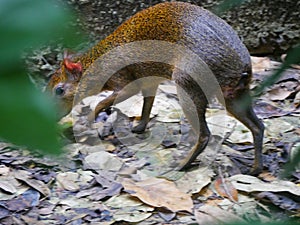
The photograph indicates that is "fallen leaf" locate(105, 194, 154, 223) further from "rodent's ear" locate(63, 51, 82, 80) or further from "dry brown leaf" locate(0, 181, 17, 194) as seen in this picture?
"rodent's ear" locate(63, 51, 82, 80)

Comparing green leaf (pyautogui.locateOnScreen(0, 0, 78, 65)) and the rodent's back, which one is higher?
green leaf (pyautogui.locateOnScreen(0, 0, 78, 65))

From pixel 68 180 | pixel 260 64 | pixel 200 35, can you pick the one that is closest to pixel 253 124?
pixel 200 35

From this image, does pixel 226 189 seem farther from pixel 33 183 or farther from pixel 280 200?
pixel 33 183

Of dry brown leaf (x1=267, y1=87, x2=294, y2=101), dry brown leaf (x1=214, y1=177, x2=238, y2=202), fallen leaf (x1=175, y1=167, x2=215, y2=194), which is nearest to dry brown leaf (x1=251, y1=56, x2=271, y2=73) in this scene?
dry brown leaf (x1=267, y1=87, x2=294, y2=101)

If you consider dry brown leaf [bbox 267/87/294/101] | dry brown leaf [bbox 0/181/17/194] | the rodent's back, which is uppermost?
the rodent's back

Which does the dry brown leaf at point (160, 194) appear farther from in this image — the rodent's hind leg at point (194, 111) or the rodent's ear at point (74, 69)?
the rodent's ear at point (74, 69)

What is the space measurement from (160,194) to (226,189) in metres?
0.35

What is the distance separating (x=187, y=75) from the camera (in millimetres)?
3242

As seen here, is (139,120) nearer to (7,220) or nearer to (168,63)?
(168,63)

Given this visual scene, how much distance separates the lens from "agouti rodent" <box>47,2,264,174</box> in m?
3.20

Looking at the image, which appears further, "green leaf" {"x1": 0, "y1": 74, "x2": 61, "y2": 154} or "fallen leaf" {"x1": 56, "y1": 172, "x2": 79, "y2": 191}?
"fallen leaf" {"x1": 56, "y1": 172, "x2": 79, "y2": 191}

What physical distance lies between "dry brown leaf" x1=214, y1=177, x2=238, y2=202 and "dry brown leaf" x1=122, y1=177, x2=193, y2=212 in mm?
192

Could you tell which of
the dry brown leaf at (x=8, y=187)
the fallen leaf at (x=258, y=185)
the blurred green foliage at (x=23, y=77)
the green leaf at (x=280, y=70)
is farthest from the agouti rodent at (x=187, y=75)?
the blurred green foliage at (x=23, y=77)

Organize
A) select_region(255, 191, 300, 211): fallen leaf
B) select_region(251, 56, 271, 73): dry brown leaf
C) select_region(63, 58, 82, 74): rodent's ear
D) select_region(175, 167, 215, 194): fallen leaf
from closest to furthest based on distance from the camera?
select_region(255, 191, 300, 211): fallen leaf → select_region(175, 167, 215, 194): fallen leaf → select_region(63, 58, 82, 74): rodent's ear → select_region(251, 56, 271, 73): dry brown leaf
